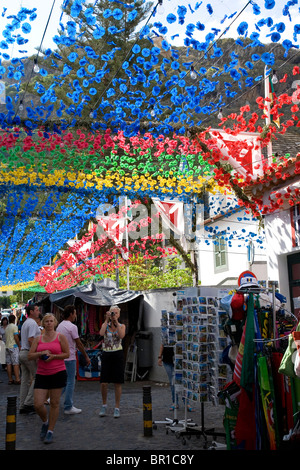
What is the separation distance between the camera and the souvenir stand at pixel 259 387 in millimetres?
5422

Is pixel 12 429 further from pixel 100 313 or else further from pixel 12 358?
pixel 100 313

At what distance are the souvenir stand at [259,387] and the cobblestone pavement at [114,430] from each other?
158 cm

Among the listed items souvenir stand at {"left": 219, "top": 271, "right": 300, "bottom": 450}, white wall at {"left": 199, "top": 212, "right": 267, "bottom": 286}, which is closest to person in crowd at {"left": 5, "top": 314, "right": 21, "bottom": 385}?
white wall at {"left": 199, "top": 212, "right": 267, "bottom": 286}

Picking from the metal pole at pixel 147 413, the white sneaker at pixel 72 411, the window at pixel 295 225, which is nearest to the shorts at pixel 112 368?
the white sneaker at pixel 72 411

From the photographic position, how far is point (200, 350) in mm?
7473

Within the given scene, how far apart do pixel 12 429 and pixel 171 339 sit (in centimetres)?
326

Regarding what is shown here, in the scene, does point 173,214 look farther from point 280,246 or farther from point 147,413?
point 147,413

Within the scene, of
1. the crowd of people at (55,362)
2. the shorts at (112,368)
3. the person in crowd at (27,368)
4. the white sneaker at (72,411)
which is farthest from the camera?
the person in crowd at (27,368)

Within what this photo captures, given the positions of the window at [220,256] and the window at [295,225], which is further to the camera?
the window at [220,256]

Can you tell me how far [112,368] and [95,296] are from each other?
263 inches

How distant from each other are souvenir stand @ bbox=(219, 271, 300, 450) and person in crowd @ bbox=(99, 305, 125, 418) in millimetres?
3459

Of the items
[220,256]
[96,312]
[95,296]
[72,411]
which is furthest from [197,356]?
[220,256]

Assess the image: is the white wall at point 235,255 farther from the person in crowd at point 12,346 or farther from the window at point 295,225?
the person in crowd at point 12,346

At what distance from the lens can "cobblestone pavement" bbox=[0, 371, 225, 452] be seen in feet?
23.7
